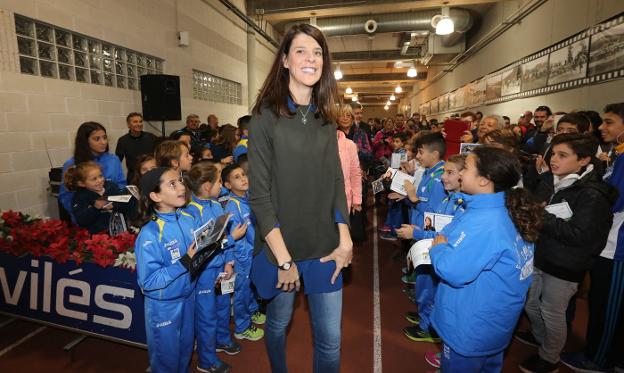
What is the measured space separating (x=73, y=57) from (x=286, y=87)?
5.17 meters

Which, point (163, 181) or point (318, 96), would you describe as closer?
point (318, 96)

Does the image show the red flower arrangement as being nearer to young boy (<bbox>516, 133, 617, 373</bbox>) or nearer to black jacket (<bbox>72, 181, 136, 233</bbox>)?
black jacket (<bbox>72, 181, 136, 233</bbox>)

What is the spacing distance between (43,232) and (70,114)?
285 cm

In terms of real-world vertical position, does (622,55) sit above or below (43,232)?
above

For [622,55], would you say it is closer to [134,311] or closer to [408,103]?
[134,311]

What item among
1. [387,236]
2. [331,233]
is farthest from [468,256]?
[387,236]

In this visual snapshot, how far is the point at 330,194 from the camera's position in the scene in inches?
59.1

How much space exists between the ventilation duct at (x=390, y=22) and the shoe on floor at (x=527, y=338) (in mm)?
9715

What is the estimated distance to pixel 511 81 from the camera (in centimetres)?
880

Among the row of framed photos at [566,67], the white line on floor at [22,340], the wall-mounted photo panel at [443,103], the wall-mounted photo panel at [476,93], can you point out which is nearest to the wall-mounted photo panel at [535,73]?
the row of framed photos at [566,67]

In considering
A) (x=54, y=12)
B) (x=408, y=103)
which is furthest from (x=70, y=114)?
(x=408, y=103)

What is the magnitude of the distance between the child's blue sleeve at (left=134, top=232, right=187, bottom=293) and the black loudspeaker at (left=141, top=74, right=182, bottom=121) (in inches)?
197

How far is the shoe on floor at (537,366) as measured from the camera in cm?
262

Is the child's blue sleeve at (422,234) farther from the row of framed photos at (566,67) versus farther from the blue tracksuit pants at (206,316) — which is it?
the row of framed photos at (566,67)
